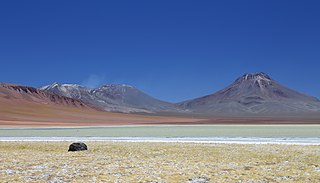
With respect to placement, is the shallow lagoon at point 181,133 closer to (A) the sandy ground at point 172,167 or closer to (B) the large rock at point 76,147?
(B) the large rock at point 76,147

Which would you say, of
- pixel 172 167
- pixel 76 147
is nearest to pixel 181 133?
pixel 76 147

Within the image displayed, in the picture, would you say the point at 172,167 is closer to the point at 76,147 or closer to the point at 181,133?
the point at 76,147

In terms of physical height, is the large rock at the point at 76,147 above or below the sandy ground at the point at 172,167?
above

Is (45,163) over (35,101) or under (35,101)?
under

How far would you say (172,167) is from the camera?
685 inches

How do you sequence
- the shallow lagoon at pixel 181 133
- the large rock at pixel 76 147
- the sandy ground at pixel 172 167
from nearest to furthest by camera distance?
1. the sandy ground at pixel 172 167
2. the large rock at pixel 76 147
3. the shallow lagoon at pixel 181 133

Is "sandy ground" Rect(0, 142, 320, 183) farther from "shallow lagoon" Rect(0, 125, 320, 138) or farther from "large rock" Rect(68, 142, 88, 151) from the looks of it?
"shallow lagoon" Rect(0, 125, 320, 138)

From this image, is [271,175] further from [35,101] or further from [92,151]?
[35,101]

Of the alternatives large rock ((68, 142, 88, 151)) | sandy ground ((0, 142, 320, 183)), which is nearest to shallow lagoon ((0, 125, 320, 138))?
large rock ((68, 142, 88, 151))

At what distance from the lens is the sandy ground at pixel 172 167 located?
14688 millimetres

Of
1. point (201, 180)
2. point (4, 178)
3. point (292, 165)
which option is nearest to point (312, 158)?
point (292, 165)

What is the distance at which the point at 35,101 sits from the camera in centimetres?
18950

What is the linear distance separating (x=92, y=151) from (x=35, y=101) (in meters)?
173

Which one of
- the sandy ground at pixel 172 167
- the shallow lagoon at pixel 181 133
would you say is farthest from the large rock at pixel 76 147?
the shallow lagoon at pixel 181 133
